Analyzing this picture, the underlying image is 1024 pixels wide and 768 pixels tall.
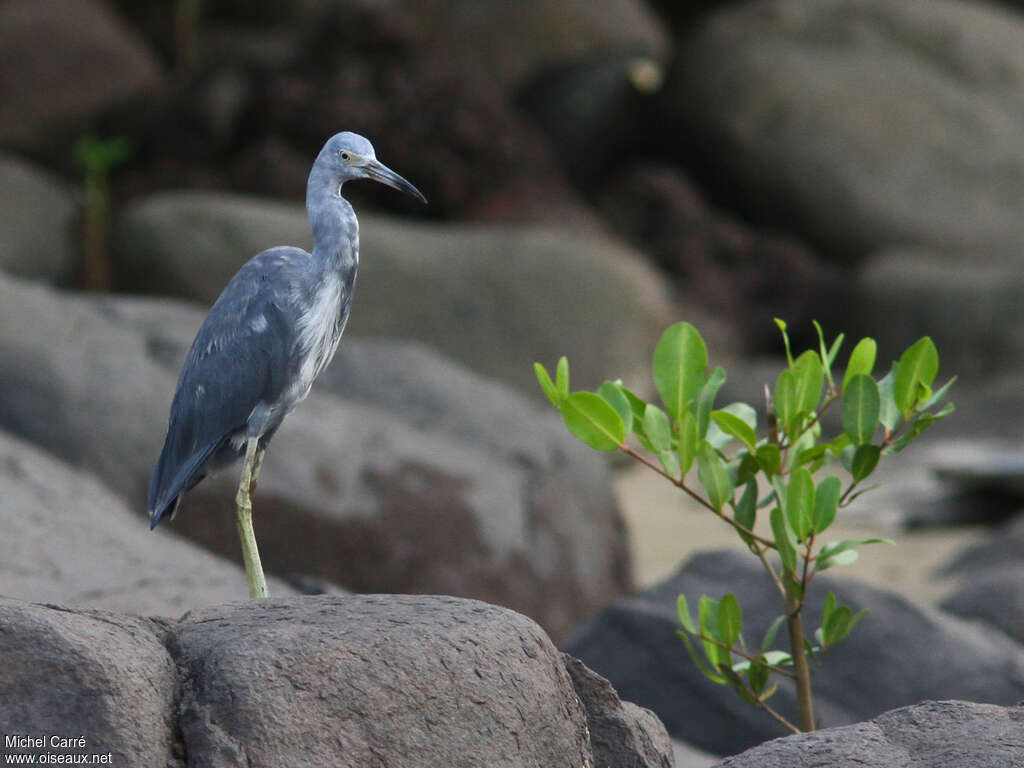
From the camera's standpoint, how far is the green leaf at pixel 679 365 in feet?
8.27

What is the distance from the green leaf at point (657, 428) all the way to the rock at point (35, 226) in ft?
24.4

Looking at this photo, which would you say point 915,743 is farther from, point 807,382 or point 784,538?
point 807,382

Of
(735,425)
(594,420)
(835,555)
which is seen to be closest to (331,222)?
(594,420)

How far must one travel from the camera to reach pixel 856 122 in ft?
33.0

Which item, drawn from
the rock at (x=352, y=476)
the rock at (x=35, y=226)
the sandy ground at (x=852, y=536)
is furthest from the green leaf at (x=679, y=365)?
the rock at (x=35, y=226)

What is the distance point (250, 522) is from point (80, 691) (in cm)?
65

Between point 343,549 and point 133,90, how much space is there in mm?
7454

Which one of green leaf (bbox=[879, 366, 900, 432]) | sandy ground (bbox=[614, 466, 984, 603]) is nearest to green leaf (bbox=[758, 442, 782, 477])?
green leaf (bbox=[879, 366, 900, 432])

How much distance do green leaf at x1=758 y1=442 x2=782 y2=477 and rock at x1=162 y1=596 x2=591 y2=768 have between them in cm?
70

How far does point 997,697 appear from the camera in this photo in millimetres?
3371

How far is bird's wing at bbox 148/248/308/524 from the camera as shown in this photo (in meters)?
2.33

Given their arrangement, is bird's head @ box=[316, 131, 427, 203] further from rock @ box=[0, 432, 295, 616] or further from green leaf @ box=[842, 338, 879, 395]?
rock @ box=[0, 432, 295, 616]

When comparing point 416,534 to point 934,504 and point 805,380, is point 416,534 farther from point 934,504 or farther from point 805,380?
point 934,504

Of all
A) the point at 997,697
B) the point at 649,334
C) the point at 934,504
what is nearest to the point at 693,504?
the point at 934,504
